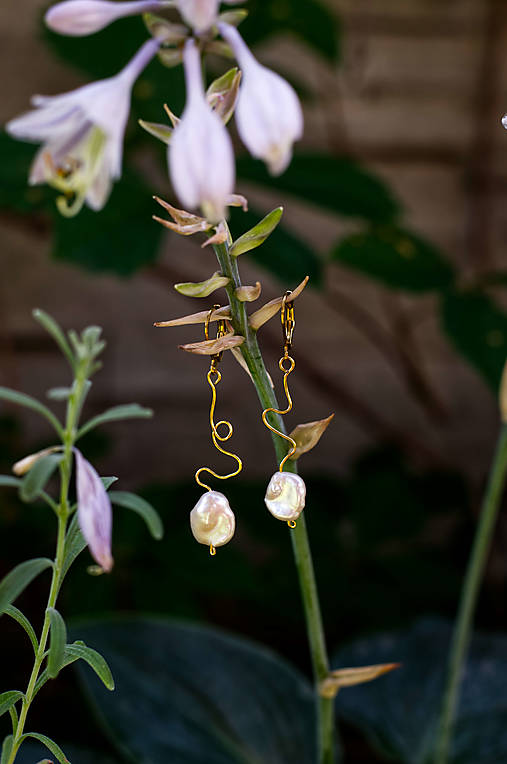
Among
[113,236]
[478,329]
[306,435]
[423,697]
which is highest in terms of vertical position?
[306,435]

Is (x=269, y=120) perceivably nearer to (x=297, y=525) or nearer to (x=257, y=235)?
(x=257, y=235)

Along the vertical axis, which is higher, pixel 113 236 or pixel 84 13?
pixel 84 13

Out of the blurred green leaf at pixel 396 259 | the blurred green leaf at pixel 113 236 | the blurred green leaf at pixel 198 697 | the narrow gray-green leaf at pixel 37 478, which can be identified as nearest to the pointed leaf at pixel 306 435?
the narrow gray-green leaf at pixel 37 478

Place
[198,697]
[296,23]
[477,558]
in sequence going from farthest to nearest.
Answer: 1. [296,23]
2. [198,697]
3. [477,558]

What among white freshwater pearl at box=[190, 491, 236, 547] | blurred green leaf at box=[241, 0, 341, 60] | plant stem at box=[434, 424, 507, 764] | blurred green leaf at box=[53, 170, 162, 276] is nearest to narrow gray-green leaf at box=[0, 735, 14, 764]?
white freshwater pearl at box=[190, 491, 236, 547]

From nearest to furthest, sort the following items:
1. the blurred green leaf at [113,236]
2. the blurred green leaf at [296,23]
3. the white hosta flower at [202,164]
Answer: the white hosta flower at [202,164], the blurred green leaf at [113,236], the blurred green leaf at [296,23]

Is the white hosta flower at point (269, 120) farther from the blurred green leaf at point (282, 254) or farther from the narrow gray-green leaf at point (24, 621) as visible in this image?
the blurred green leaf at point (282, 254)

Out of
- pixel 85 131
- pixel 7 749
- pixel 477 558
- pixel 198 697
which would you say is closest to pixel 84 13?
pixel 85 131
